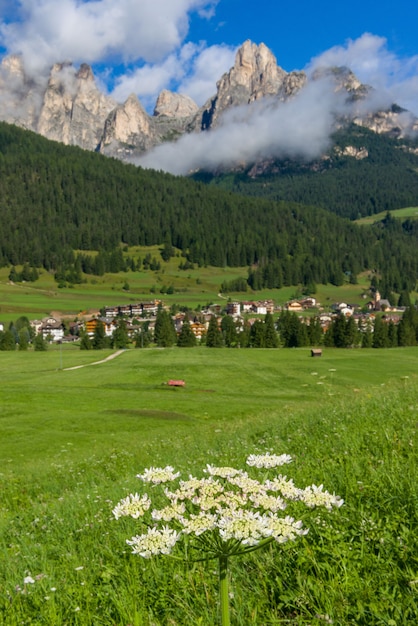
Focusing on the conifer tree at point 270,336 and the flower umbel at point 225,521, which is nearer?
the flower umbel at point 225,521

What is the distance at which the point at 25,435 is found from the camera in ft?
96.5

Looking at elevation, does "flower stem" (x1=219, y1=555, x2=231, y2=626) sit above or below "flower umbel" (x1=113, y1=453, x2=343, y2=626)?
below

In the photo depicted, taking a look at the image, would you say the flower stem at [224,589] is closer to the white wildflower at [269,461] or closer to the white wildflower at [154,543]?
the white wildflower at [154,543]

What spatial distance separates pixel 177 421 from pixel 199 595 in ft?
108

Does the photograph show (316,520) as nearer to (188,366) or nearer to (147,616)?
(147,616)

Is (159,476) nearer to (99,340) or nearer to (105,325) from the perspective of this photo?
(99,340)

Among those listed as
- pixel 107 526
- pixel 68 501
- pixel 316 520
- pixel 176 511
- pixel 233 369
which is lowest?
pixel 233 369

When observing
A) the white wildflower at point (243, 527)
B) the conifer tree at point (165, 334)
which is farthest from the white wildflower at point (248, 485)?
the conifer tree at point (165, 334)

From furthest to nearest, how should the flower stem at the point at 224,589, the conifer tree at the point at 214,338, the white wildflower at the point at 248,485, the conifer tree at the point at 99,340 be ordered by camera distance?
the conifer tree at the point at 99,340 → the conifer tree at the point at 214,338 → the white wildflower at the point at 248,485 → the flower stem at the point at 224,589

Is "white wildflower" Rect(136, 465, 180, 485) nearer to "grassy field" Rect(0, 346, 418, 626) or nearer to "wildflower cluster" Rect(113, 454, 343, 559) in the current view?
"wildflower cluster" Rect(113, 454, 343, 559)

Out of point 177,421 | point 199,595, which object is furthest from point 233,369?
point 199,595

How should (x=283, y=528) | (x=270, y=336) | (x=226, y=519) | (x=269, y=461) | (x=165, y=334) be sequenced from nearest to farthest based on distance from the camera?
(x=226, y=519) < (x=283, y=528) < (x=269, y=461) < (x=270, y=336) < (x=165, y=334)

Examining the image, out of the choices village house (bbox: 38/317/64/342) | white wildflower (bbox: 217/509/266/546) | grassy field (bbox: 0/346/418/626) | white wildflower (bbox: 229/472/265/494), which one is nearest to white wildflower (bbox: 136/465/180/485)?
white wildflower (bbox: 229/472/265/494)

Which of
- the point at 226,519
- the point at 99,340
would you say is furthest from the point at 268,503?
the point at 99,340
